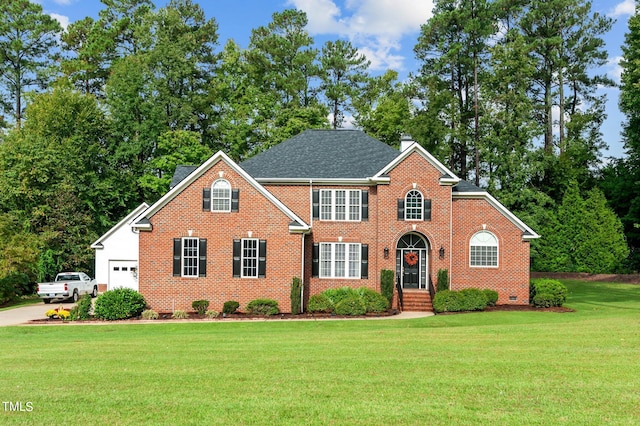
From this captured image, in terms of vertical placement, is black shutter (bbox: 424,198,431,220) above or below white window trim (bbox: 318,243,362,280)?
above

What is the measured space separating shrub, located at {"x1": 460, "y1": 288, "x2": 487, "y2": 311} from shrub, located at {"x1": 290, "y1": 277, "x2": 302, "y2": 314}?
7.26 meters

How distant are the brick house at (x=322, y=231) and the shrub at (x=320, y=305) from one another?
1.20 metres

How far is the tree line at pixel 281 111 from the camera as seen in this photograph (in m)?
40.4

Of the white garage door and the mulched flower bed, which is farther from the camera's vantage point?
the white garage door

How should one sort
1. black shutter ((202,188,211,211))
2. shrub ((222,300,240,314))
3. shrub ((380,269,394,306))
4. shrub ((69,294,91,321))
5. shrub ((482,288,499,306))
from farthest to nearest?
1. shrub ((482,288,499,306))
2. shrub ((380,269,394,306))
3. black shutter ((202,188,211,211))
4. shrub ((222,300,240,314))
5. shrub ((69,294,91,321))

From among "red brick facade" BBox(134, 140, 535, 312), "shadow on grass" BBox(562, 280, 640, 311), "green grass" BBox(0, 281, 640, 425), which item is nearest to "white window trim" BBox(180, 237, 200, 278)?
"red brick facade" BBox(134, 140, 535, 312)

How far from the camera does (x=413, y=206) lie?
25.5 meters

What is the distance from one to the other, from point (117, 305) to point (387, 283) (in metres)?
11.8

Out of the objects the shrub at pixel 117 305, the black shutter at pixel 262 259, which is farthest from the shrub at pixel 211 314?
the shrub at pixel 117 305

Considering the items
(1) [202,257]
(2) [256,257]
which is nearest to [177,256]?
(1) [202,257]

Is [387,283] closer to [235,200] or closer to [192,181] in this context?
[235,200]

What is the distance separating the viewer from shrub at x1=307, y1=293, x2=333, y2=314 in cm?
2316

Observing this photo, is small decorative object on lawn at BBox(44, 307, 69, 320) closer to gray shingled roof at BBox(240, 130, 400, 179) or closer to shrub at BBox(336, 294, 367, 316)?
gray shingled roof at BBox(240, 130, 400, 179)

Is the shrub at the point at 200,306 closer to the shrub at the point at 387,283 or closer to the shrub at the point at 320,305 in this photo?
the shrub at the point at 320,305
